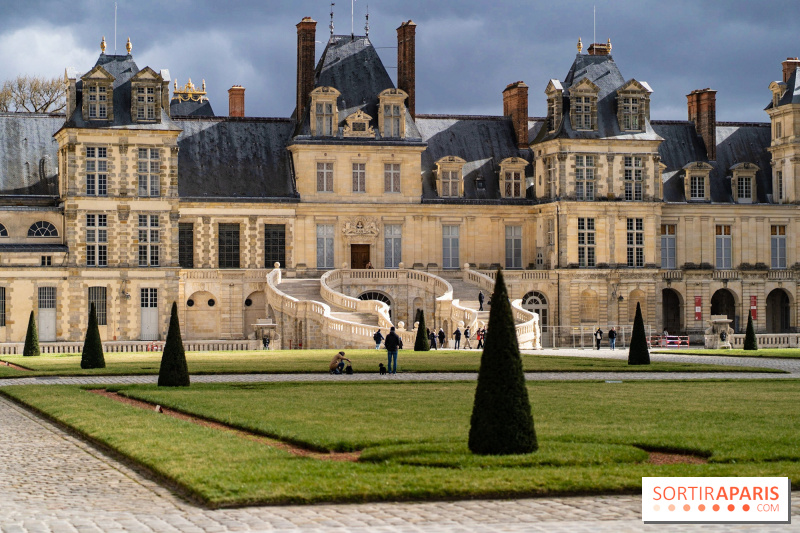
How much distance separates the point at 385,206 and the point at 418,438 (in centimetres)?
4659

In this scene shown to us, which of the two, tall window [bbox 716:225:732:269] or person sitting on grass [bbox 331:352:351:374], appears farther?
tall window [bbox 716:225:732:269]

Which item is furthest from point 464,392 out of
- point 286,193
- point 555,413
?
point 286,193

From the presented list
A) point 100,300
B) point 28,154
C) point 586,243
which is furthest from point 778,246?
point 28,154

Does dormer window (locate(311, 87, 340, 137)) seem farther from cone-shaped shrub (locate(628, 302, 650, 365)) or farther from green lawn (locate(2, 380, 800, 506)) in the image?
green lawn (locate(2, 380, 800, 506))

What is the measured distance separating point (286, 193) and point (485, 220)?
10.4 metres

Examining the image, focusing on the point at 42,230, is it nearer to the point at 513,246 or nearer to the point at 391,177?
the point at 391,177

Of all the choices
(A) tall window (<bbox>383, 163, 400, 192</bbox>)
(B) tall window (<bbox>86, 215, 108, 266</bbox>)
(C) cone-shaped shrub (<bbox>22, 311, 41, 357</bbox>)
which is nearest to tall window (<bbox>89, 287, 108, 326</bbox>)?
(B) tall window (<bbox>86, 215, 108, 266</bbox>)

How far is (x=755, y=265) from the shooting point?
67375 mm

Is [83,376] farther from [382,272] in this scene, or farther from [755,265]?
[755,265]

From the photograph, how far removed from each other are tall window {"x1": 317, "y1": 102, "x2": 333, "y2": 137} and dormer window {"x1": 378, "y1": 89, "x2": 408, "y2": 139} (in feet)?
8.65

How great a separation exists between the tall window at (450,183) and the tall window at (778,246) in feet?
57.2

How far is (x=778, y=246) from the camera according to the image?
6819cm

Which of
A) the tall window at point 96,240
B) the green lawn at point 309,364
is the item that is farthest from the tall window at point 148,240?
the green lawn at point 309,364

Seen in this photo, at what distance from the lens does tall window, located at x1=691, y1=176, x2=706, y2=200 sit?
67.7 meters
